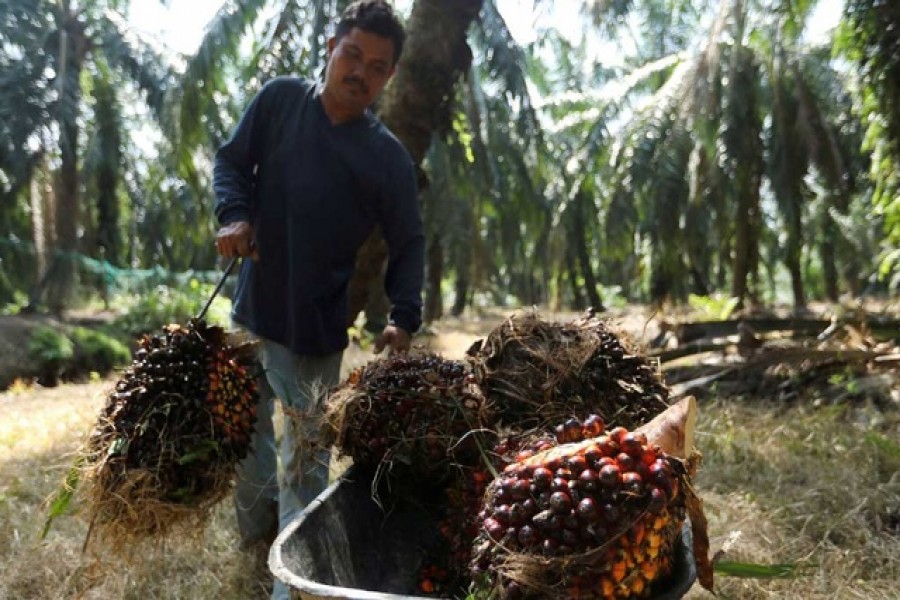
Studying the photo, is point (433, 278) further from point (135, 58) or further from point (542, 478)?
point (542, 478)

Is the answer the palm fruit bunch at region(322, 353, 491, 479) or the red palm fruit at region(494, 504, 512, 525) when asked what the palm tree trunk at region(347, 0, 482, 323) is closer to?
the palm fruit bunch at region(322, 353, 491, 479)

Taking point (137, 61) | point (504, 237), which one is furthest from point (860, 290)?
point (137, 61)

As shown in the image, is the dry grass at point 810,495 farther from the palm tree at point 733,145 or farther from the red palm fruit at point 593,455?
the palm tree at point 733,145

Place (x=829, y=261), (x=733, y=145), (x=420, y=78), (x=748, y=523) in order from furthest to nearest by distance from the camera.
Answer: (x=829, y=261) < (x=733, y=145) < (x=420, y=78) < (x=748, y=523)

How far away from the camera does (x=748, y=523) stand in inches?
137

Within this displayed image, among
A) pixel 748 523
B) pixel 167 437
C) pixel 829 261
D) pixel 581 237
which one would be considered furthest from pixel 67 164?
pixel 829 261

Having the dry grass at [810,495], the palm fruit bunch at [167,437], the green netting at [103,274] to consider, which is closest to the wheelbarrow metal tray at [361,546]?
the palm fruit bunch at [167,437]

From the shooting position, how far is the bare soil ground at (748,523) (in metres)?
2.99

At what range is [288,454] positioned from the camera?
114 inches

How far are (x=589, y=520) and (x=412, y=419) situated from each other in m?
0.87

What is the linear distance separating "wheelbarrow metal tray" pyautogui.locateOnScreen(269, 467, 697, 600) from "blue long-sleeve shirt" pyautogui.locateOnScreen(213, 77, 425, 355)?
724 mm

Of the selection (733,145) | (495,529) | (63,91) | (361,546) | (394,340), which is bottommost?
(361,546)

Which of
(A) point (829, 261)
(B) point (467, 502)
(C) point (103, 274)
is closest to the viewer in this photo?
(B) point (467, 502)

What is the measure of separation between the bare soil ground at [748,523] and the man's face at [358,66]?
1239 millimetres
